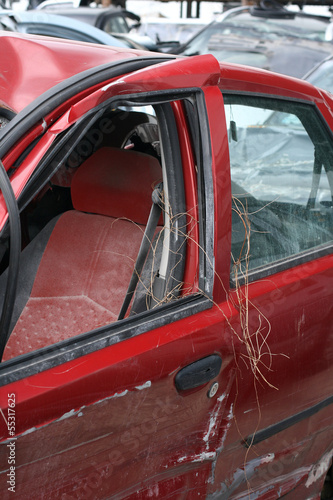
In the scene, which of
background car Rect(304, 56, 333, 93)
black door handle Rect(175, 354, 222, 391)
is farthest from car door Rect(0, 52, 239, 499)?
background car Rect(304, 56, 333, 93)

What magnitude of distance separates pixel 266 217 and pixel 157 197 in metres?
0.36

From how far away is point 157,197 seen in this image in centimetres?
171

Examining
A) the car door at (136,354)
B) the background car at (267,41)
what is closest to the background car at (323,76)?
the background car at (267,41)

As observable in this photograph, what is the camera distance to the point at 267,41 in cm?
771

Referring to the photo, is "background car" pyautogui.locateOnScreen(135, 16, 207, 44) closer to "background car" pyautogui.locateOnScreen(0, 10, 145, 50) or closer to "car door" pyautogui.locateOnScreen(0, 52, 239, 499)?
"background car" pyautogui.locateOnScreen(0, 10, 145, 50)

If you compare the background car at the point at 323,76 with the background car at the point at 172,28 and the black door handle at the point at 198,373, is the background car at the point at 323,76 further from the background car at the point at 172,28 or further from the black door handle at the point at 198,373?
the background car at the point at 172,28

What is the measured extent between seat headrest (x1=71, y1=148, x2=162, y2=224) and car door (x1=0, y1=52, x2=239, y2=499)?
6 centimetres

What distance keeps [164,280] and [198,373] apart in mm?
284

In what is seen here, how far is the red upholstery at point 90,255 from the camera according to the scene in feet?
6.60

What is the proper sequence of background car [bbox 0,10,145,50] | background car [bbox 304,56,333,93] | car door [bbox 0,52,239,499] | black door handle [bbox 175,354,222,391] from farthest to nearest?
background car [bbox 0,10,145,50] < background car [bbox 304,56,333,93] < black door handle [bbox 175,354,222,391] < car door [bbox 0,52,239,499]

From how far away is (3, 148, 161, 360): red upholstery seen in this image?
79.2 inches

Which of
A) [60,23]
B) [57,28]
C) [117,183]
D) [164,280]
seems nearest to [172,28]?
[60,23]

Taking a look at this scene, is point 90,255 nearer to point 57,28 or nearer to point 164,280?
point 164,280

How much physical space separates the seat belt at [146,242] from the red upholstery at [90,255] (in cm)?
12
